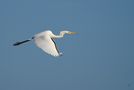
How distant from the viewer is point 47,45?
158 feet

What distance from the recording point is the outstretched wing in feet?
154

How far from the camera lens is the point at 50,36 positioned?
4938cm

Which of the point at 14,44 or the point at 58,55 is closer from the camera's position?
the point at 58,55

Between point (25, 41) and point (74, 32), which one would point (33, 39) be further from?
point (74, 32)

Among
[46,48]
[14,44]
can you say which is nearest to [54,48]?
[46,48]

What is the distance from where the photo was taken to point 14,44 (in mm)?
50719

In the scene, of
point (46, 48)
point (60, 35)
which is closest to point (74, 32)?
point (60, 35)

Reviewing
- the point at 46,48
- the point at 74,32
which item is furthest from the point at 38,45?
the point at 74,32

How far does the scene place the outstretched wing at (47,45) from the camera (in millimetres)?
47031

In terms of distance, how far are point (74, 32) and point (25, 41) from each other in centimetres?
463

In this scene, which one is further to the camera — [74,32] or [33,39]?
[74,32]

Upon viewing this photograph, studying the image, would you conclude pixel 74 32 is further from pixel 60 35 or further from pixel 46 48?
pixel 46 48

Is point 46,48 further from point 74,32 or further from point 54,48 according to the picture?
point 74,32

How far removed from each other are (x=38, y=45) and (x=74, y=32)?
516 centimetres
